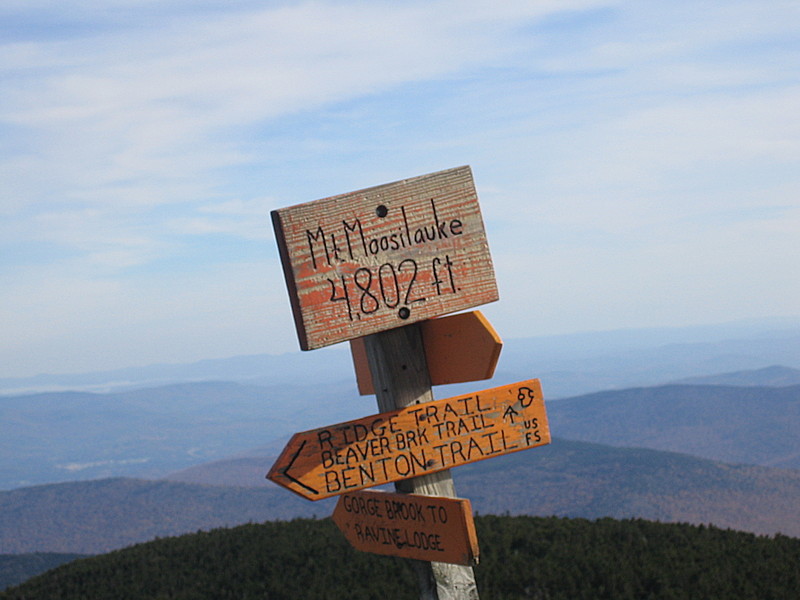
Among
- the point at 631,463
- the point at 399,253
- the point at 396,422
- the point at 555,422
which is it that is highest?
the point at 399,253

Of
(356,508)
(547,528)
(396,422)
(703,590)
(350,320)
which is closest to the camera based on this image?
(350,320)

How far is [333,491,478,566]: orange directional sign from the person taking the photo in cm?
449

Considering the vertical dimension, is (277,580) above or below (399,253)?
below

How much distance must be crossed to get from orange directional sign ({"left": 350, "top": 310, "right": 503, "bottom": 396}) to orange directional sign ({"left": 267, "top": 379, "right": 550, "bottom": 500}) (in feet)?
0.52

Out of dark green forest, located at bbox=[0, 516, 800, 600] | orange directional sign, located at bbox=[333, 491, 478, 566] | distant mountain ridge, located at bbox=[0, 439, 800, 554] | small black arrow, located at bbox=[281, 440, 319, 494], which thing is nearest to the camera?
small black arrow, located at bbox=[281, 440, 319, 494]

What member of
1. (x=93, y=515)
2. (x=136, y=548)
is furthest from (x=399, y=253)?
(x=93, y=515)

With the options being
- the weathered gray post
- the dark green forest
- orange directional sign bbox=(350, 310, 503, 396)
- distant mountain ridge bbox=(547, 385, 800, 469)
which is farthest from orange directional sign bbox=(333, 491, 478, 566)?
distant mountain ridge bbox=(547, 385, 800, 469)

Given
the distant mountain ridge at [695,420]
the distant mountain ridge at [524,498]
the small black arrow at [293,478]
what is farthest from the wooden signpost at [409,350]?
the distant mountain ridge at [695,420]

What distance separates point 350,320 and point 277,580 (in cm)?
668

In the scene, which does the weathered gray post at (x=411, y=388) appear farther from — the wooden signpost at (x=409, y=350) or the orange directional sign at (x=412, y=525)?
the orange directional sign at (x=412, y=525)

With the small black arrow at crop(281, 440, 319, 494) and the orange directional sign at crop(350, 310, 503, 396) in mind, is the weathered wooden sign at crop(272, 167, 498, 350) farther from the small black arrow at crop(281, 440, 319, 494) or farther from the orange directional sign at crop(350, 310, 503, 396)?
the small black arrow at crop(281, 440, 319, 494)

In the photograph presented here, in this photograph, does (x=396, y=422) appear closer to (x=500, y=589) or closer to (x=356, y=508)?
(x=356, y=508)

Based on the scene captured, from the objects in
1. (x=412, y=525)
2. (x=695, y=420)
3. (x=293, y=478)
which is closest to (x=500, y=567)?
(x=412, y=525)

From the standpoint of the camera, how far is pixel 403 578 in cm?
962
